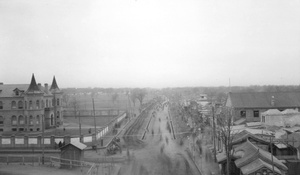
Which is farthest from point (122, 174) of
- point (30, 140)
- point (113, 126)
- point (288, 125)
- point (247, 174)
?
point (113, 126)

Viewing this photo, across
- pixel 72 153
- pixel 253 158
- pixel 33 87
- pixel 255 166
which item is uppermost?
pixel 33 87

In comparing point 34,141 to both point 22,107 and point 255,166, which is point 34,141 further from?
point 255,166

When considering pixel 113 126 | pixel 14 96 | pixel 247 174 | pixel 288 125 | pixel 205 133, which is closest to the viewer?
pixel 247 174

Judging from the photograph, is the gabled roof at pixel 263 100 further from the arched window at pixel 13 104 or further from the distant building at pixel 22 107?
the arched window at pixel 13 104

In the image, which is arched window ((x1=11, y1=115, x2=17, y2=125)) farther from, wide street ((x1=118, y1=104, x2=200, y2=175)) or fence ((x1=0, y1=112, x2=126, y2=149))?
wide street ((x1=118, y1=104, x2=200, y2=175))

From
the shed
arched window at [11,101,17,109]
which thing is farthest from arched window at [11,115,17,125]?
the shed

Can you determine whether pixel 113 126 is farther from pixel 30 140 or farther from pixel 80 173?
pixel 80 173

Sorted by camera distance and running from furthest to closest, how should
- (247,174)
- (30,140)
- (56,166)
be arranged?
(30,140) → (56,166) → (247,174)

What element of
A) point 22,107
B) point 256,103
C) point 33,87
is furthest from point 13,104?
point 256,103
